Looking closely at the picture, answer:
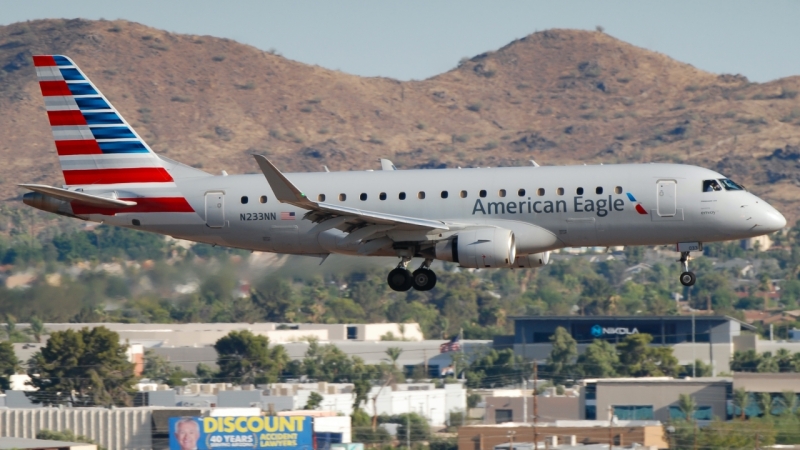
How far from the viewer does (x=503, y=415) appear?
94.9 meters

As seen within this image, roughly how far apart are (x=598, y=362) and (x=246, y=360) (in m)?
34.3

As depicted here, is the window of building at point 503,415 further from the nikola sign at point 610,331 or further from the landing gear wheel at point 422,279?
the nikola sign at point 610,331

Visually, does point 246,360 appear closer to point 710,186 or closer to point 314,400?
point 314,400

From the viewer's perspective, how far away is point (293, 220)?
43.8 metres

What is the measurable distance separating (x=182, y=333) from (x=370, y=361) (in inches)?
772

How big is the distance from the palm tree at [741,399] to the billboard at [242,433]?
117 ft

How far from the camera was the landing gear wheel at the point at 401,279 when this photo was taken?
4412 centimetres

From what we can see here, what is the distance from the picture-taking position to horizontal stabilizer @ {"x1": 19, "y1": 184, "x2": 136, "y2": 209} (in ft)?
142

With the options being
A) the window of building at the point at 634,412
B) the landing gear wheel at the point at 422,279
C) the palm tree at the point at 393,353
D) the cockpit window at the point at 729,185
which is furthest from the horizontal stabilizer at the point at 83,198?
the palm tree at the point at 393,353

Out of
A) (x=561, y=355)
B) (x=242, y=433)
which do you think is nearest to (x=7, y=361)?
(x=242, y=433)

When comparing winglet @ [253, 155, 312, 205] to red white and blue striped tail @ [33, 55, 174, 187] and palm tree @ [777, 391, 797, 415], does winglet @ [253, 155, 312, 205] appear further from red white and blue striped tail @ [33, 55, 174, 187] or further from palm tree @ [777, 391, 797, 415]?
palm tree @ [777, 391, 797, 415]

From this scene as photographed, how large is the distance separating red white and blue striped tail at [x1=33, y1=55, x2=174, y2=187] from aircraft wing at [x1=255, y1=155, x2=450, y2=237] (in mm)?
6769

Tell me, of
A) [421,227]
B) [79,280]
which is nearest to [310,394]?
[79,280]

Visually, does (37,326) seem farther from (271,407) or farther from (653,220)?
(653,220)
